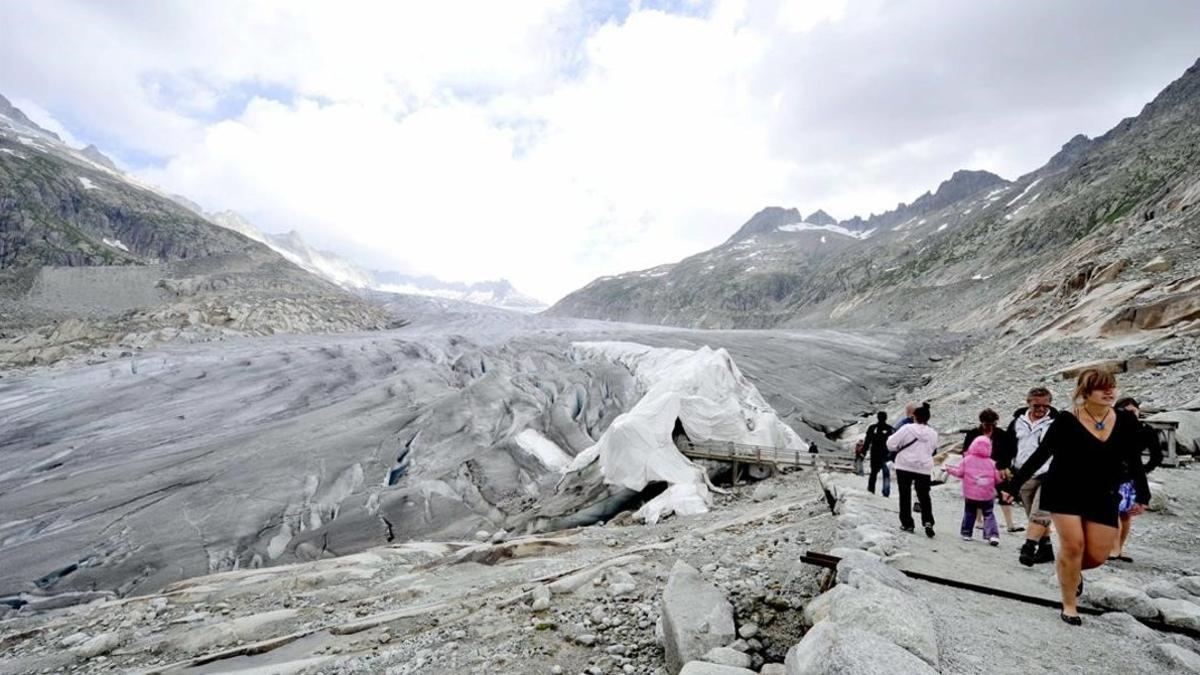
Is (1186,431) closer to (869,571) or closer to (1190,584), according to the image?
(1190,584)

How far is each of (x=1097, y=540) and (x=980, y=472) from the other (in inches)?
111

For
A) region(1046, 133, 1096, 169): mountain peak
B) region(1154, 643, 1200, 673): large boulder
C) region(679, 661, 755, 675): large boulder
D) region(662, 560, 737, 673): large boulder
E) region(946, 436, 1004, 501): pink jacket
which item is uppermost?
region(1046, 133, 1096, 169): mountain peak

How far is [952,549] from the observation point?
6641 mm

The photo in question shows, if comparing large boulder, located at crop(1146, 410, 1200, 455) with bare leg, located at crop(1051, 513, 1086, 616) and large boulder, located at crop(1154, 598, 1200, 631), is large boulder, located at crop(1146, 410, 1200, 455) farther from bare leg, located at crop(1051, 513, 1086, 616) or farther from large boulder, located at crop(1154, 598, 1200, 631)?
bare leg, located at crop(1051, 513, 1086, 616)

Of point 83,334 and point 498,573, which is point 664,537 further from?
point 83,334

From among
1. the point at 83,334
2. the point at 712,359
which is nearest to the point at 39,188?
the point at 83,334

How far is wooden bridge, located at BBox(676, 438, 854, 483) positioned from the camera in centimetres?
2002

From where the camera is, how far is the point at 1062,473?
4473 mm

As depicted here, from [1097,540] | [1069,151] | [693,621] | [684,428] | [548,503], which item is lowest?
[548,503]

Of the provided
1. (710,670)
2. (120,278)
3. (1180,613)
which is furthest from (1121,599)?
(120,278)

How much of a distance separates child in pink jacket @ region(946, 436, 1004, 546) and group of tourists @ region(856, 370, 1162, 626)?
0.04 ft

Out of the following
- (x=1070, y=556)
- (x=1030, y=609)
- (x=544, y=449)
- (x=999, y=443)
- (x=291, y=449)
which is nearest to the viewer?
(x=1070, y=556)

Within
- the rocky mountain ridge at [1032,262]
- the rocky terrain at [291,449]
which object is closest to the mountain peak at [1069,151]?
the rocky mountain ridge at [1032,262]

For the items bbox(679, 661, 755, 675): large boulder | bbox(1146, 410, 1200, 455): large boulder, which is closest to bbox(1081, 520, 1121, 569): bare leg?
bbox(679, 661, 755, 675): large boulder
